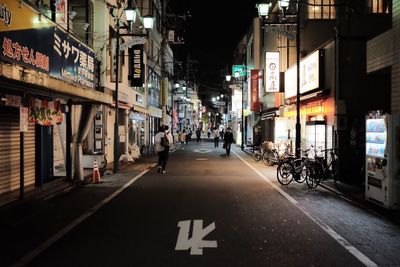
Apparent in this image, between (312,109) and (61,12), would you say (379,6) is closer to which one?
(312,109)

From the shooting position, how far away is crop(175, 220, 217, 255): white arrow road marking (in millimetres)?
7594

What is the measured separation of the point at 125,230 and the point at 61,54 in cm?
821

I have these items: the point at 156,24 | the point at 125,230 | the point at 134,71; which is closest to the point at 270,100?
the point at 134,71

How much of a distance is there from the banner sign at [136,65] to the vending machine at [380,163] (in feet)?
63.6

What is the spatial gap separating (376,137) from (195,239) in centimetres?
617

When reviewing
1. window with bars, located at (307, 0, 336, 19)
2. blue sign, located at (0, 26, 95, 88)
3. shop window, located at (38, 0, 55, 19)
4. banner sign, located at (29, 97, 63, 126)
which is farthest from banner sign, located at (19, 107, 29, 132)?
window with bars, located at (307, 0, 336, 19)

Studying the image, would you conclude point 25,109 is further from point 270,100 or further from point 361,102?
point 270,100

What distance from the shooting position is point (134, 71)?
96.9ft

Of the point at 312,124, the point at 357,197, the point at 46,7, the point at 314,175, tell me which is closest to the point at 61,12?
the point at 46,7

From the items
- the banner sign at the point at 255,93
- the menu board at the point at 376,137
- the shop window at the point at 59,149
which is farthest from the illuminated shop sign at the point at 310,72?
the banner sign at the point at 255,93

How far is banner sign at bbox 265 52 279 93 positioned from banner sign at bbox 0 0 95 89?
49.4 feet

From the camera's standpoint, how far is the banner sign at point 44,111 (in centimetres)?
1325

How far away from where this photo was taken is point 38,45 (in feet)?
41.7

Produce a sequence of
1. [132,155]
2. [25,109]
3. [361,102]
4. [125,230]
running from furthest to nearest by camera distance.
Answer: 1. [132,155]
2. [361,102]
3. [25,109]
4. [125,230]
